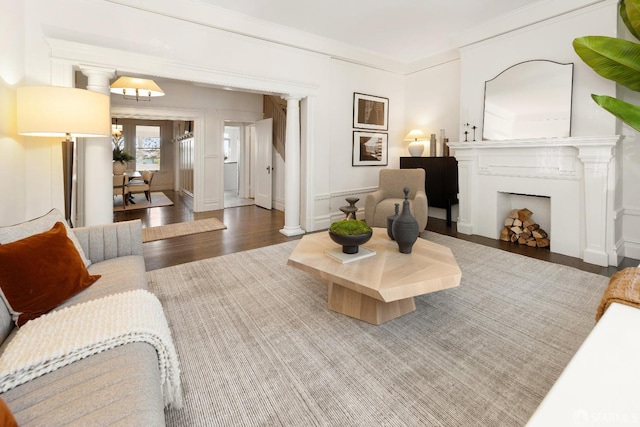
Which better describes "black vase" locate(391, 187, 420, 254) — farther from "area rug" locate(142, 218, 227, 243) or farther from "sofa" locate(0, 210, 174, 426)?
"area rug" locate(142, 218, 227, 243)

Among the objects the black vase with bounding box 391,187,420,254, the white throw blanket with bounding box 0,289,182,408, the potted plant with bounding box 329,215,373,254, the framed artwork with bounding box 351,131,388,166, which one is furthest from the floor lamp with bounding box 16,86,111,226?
the framed artwork with bounding box 351,131,388,166

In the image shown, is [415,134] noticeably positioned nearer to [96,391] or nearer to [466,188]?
[466,188]

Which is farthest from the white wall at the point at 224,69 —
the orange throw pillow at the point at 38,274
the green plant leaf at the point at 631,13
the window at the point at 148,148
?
the window at the point at 148,148

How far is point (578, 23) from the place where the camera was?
3492 mm

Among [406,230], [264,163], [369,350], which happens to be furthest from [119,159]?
[369,350]

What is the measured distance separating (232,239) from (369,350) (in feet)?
9.75

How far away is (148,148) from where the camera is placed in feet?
37.3

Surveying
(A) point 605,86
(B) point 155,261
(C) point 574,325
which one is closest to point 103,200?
(B) point 155,261

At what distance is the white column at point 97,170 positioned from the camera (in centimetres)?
307

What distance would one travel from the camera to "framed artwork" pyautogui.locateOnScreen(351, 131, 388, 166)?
210 inches

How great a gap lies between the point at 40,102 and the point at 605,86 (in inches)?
207

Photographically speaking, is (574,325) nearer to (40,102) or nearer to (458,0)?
(458,0)

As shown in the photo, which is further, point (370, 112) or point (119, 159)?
point (119, 159)

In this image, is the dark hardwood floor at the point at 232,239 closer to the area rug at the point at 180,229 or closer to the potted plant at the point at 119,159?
the area rug at the point at 180,229
